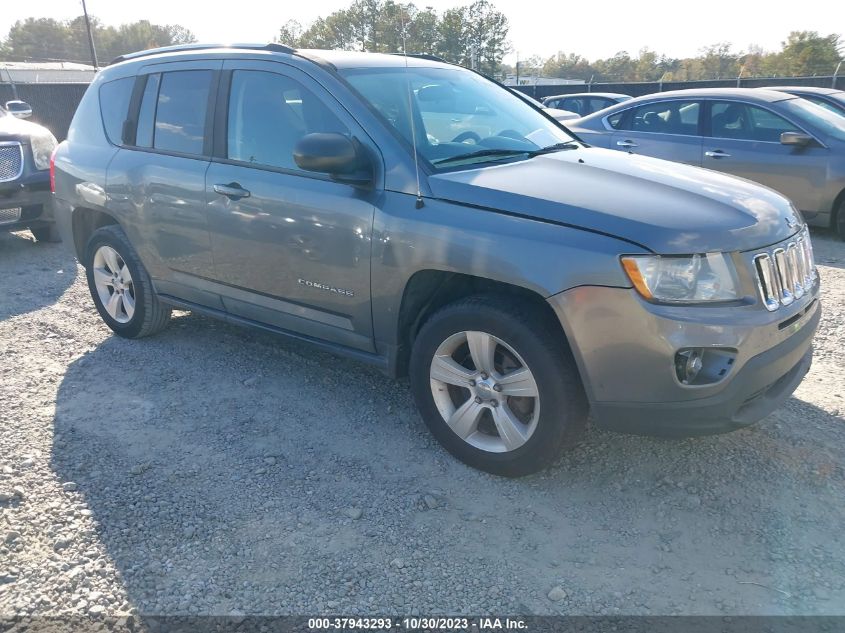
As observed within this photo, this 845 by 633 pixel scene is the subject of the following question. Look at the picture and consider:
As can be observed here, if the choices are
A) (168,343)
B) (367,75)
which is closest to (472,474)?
(367,75)

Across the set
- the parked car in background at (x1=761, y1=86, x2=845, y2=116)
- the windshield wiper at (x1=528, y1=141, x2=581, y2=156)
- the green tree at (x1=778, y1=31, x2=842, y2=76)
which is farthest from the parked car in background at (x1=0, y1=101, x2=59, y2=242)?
the green tree at (x1=778, y1=31, x2=842, y2=76)

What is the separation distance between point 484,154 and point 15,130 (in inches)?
251

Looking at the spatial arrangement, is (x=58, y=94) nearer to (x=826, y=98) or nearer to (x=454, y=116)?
(x=826, y=98)

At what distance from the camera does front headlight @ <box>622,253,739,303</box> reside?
8.74 feet

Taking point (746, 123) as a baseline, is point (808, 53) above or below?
above

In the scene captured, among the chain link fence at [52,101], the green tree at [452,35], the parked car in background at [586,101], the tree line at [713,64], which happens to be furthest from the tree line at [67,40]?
the parked car in background at [586,101]

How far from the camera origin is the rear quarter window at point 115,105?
4.72 m

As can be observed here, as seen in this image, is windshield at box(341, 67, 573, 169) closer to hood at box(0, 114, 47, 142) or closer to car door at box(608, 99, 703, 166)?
car door at box(608, 99, 703, 166)

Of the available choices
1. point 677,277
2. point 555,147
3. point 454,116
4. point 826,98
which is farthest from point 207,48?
point 826,98

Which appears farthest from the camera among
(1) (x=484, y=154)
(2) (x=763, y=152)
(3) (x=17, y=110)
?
(3) (x=17, y=110)

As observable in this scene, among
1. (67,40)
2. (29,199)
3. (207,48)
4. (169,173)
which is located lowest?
(29,199)

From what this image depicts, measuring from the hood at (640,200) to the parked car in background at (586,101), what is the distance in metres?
11.5

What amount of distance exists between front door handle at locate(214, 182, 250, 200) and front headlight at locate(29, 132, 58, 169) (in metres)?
4.81

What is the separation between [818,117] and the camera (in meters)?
7.66
